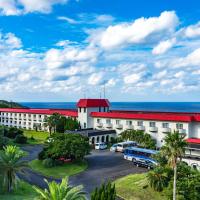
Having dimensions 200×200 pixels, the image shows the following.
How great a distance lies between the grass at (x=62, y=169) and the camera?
57.0 m

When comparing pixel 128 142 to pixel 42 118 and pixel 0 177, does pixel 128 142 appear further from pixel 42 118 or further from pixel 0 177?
pixel 42 118

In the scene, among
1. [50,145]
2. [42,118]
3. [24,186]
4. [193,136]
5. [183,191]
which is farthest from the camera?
[42,118]

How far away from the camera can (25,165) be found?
47.1m

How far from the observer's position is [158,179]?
46.0 m

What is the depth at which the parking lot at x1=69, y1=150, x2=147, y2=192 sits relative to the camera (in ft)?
171

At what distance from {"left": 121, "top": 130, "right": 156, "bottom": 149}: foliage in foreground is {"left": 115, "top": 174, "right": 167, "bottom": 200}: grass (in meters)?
23.3

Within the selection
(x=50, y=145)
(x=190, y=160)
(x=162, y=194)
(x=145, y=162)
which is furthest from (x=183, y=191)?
(x=50, y=145)

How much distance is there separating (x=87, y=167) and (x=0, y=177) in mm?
18799

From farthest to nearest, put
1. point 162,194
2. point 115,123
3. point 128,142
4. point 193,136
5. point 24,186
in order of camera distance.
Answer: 1. point 115,123
2. point 128,142
3. point 193,136
4. point 24,186
5. point 162,194

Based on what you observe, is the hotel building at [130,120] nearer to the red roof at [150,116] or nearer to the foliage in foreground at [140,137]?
the red roof at [150,116]

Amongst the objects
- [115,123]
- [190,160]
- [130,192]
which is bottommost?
[130,192]

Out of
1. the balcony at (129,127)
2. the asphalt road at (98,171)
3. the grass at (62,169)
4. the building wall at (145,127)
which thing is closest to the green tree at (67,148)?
the grass at (62,169)

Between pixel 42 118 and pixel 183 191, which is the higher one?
pixel 42 118

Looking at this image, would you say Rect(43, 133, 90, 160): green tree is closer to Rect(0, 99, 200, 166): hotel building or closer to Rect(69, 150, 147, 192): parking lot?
Rect(69, 150, 147, 192): parking lot
